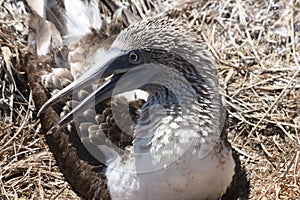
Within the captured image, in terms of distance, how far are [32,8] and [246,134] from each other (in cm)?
171

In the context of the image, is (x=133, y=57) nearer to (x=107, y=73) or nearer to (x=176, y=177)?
(x=107, y=73)

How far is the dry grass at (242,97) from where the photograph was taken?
473cm

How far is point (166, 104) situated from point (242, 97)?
1.22 metres

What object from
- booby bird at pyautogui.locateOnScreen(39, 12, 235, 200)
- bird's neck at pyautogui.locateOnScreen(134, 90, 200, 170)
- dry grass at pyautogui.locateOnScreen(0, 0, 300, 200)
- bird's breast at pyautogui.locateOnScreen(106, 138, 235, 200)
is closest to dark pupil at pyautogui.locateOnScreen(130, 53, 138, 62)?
booby bird at pyautogui.locateOnScreen(39, 12, 235, 200)

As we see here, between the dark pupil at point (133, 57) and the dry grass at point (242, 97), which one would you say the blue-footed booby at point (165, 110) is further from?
the dry grass at point (242, 97)

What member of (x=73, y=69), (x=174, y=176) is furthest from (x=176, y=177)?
(x=73, y=69)

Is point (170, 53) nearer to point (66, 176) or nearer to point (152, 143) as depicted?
point (152, 143)

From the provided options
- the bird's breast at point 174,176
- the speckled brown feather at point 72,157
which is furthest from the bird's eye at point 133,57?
the speckled brown feather at point 72,157

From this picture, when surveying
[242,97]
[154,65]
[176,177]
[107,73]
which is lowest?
[242,97]

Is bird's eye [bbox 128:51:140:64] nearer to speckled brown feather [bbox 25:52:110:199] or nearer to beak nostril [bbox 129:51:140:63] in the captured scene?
beak nostril [bbox 129:51:140:63]

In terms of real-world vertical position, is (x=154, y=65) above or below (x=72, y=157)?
above

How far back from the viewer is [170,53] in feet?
13.2

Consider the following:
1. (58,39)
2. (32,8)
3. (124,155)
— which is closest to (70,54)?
(58,39)

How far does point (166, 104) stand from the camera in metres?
4.09
